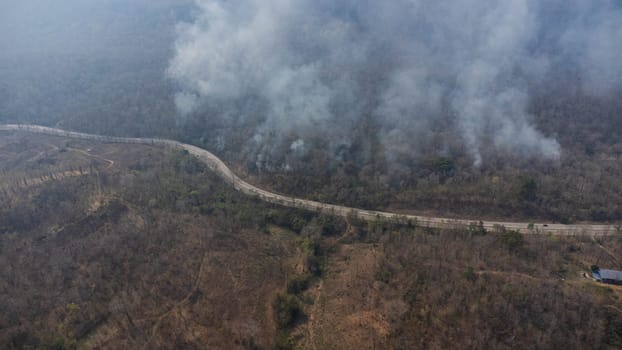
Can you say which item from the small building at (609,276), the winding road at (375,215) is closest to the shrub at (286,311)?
the winding road at (375,215)

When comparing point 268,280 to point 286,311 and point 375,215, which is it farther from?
point 375,215

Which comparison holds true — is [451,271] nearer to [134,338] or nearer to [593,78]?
[134,338]

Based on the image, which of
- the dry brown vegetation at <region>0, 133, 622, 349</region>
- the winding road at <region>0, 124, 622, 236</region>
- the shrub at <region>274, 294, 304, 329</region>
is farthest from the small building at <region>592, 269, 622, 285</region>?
the shrub at <region>274, 294, 304, 329</region>

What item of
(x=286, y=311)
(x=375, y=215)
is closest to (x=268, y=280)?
(x=286, y=311)

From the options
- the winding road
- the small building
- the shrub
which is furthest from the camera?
the winding road

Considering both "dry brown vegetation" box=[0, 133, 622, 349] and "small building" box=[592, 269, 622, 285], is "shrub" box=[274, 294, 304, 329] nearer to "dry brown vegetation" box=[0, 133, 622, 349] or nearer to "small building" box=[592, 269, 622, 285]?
"dry brown vegetation" box=[0, 133, 622, 349]

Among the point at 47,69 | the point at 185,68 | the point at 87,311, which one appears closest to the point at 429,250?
the point at 87,311

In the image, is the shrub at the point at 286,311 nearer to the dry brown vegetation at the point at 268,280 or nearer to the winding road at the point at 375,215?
the dry brown vegetation at the point at 268,280
